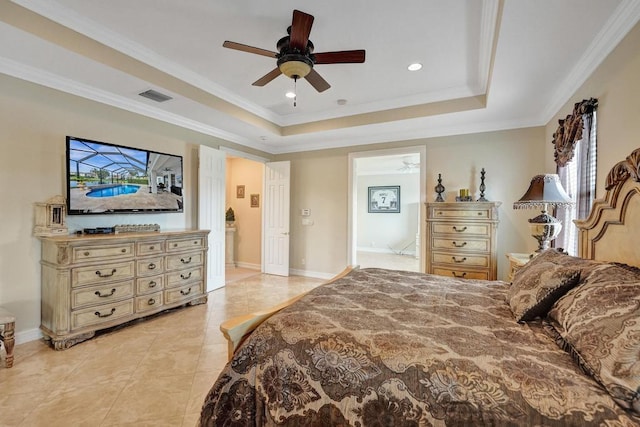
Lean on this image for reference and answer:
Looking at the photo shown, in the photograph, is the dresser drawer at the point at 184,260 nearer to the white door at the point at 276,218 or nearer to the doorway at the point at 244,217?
the white door at the point at 276,218

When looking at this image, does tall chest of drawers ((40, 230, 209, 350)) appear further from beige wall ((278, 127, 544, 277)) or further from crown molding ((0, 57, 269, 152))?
beige wall ((278, 127, 544, 277))

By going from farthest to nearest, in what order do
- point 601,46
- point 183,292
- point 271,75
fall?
point 183,292 → point 271,75 → point 601,46

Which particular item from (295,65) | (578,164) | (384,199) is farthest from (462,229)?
(384,199)

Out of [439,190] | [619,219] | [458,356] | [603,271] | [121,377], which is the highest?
[439,190]

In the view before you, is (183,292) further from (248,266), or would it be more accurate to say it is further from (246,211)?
(246,211)

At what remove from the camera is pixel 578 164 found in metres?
2.64

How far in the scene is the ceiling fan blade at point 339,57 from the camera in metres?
2.26

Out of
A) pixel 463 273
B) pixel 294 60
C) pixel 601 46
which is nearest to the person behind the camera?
pixel 601 46

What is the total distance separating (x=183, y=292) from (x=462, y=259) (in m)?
3.71

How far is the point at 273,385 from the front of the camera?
1.21m

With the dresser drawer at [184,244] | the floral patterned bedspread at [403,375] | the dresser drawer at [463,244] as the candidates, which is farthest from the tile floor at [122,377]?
the dresser drawer at [463,244]

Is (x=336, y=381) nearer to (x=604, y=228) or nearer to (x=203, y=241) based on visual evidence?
(x=604, y=228)

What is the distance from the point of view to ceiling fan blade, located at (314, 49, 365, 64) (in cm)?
226

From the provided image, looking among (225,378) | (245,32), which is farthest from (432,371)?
(245,32)
